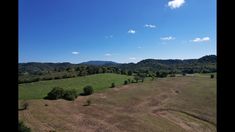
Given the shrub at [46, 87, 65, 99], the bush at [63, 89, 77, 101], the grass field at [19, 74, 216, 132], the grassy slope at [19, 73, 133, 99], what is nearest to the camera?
the grass field at [19, 74, 216, 132]

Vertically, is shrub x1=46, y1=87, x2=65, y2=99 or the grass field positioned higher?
shrub x1=46, y1=87, x2=65, y2=99

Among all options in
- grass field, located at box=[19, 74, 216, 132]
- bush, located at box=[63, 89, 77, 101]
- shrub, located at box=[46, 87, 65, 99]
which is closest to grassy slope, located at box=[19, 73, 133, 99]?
shrub, located at box=[46, 87, 65, 99]

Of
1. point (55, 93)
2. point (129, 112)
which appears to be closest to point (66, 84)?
point (55, 93)

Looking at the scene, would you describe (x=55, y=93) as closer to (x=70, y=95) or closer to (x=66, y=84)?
(x=70, y=95)

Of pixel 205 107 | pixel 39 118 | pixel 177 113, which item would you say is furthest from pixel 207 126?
pixel 39 118

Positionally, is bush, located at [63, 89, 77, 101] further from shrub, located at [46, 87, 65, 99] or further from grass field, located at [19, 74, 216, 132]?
grass field, located at [19, 74, 216, 132]
